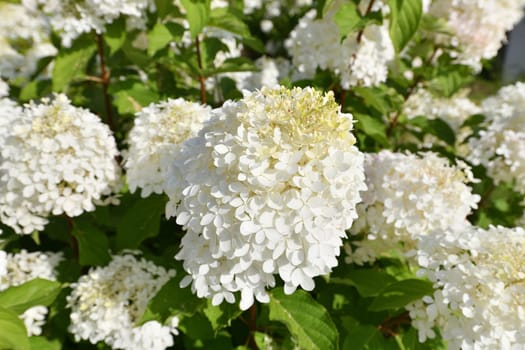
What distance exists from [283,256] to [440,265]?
642mm

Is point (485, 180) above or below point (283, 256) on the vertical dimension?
below

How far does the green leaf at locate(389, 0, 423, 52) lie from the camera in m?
1.88

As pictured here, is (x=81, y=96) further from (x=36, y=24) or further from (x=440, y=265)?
(x=440, y=265)

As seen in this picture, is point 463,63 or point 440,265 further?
point 463,63

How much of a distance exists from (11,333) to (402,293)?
3.75 ft

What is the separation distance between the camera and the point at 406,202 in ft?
6.11

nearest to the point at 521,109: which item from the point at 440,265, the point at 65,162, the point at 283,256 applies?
the point at 440,265

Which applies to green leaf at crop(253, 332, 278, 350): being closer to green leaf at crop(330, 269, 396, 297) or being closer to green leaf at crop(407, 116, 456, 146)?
green leaf at crop(330, 269, 396, 297)

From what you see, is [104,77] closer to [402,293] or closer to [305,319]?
[305,319]

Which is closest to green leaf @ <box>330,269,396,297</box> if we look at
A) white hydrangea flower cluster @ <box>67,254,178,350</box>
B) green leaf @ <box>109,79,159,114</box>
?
white hydrangea flower cluster @ <box>67,254,178,350</box>

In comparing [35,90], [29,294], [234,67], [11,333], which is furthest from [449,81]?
[11,333]

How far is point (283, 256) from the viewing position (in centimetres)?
124

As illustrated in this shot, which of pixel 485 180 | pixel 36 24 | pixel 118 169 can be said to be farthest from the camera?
pixel 36 24

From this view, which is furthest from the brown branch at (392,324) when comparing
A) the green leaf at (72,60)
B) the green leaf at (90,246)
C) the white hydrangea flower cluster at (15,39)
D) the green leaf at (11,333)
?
the white hydrangea flower cluster at (15,39)
